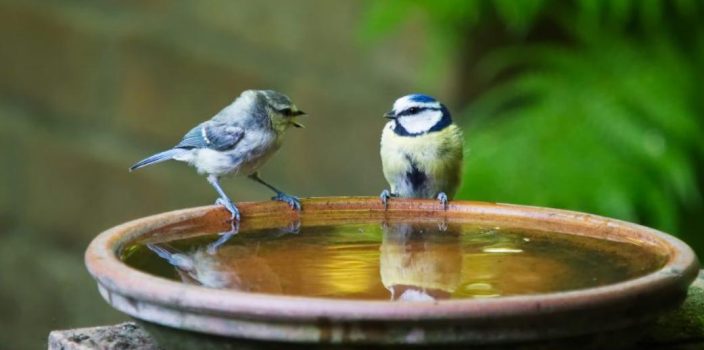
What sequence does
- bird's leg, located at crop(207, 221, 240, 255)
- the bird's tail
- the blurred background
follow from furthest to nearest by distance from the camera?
the blurred background → the bird's tail → bird's leg, located at crop(207, 221, 240, 255)

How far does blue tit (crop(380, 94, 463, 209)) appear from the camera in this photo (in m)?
3.11

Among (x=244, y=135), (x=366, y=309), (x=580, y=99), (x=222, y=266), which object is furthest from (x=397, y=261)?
(x=580, y=99)

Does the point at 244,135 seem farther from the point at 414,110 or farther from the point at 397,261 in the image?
the point at 397,261

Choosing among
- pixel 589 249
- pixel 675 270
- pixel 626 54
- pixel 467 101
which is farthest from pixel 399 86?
pixel 675 270

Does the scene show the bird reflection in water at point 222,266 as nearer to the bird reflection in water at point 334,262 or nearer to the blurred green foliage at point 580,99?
the bird reflection in water at point 334,262

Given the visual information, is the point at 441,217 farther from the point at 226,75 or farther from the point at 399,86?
the point at 226,75

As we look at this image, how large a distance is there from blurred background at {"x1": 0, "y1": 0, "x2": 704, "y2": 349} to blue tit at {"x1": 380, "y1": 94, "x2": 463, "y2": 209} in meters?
0.55

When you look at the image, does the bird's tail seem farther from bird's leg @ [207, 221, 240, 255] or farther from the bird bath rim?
the bird bath rim

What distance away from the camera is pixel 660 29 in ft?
13.1

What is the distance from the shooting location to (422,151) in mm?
3113

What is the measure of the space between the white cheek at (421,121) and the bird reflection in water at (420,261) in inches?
32.3

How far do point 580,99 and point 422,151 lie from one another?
102 cm

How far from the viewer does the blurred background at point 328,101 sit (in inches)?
149

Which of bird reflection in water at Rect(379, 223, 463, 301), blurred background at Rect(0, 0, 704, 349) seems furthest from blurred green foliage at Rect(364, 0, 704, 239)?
bird reflection in water at Rect(379, 223, 463, 301)
